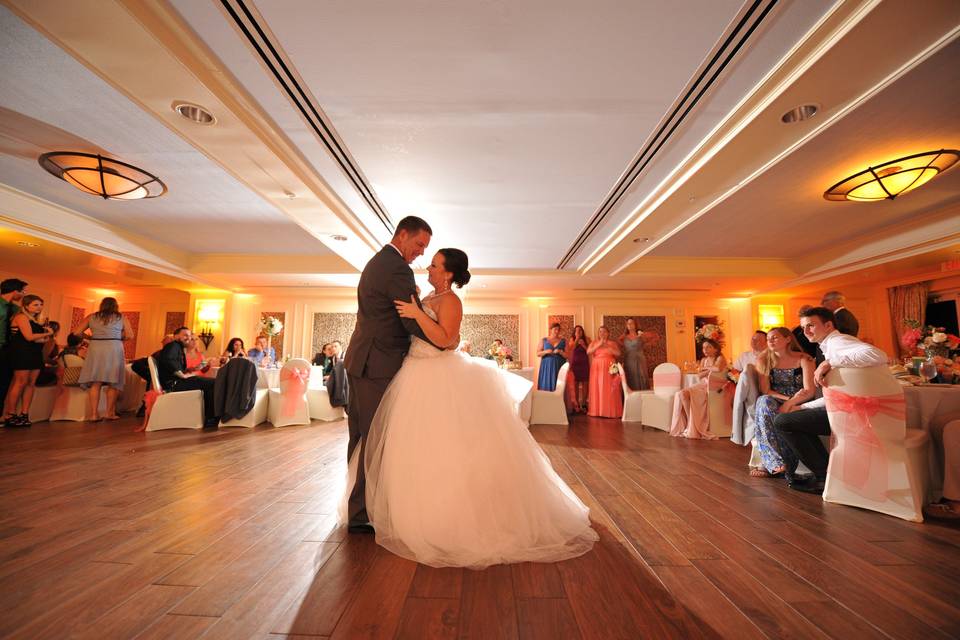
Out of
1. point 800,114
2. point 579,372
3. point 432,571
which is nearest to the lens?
point 432,571

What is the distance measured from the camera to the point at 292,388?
19.1ft

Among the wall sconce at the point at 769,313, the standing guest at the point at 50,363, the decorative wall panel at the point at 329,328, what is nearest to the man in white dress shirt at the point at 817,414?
the wall sconce at the point at 769,313

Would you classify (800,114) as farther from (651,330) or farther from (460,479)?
(651,330)

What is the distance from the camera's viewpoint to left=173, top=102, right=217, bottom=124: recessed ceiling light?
3.21 meters

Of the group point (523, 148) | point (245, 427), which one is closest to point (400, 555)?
point (523, 148)

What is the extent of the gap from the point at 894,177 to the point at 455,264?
5.16 metres

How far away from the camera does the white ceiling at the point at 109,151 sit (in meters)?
3.09

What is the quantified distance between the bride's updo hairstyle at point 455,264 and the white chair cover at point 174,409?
473 centimetres

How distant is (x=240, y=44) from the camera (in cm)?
271

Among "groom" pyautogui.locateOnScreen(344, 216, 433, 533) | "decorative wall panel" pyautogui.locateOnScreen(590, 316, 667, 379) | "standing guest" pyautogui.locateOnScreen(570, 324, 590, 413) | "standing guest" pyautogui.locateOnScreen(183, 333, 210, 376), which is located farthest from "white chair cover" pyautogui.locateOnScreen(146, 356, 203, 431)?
"decorative wall panel" pyautogui.locateOnScreen(590, 316, 667, 379)

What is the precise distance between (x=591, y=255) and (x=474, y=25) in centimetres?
551

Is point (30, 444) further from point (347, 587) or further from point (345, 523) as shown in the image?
point (347, 587)

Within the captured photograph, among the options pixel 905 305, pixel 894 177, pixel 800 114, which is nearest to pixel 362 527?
pixel 800 114

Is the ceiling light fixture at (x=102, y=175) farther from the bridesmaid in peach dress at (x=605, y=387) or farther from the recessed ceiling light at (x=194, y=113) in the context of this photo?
the bridesmaid in peach dress at (x=605, y=387)
